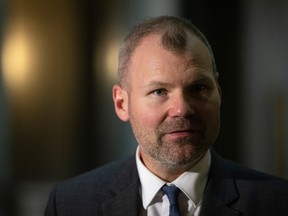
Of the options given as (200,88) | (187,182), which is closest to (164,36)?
(200,88)

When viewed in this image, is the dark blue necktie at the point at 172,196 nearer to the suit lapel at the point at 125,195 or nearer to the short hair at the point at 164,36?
the suit lapel at the point at 125,195

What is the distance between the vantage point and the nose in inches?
38.9

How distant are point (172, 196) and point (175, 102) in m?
0.26

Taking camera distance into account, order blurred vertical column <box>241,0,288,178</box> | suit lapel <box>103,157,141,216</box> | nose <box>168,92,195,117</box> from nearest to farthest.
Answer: nose <box>168,92,195,117</box> < suit lapel <box>103,157,141,216</box> < blurred vertical column <box>241,0,288,178</box>

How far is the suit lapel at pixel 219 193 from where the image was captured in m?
1.04

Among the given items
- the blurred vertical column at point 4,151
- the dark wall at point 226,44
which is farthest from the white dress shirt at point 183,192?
the blurred vertical column at point 4,151

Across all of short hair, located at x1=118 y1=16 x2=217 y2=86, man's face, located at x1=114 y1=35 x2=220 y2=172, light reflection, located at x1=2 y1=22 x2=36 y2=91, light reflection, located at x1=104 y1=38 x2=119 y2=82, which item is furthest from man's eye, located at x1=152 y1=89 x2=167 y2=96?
light reflection, located at x1=2 y1=22 x2=36 y2=91

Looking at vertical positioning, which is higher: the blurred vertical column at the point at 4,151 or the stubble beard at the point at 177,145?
the stubble beard at the point at 177,145

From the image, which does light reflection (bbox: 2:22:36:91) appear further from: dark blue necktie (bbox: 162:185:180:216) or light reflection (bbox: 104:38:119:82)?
dark blue necktie (bbox: 162:185:180:216)

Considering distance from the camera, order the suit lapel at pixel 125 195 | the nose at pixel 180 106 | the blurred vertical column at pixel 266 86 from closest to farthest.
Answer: the nose at pixel 180 106, the suit lapel at pixel 125 195, the blurred vertical column at pixel 266 86

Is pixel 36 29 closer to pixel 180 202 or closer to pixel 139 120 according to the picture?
pixel 139 120

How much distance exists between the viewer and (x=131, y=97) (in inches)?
43.1

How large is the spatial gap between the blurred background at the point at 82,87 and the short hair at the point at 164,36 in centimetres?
41

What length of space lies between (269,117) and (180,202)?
0.61 metres
